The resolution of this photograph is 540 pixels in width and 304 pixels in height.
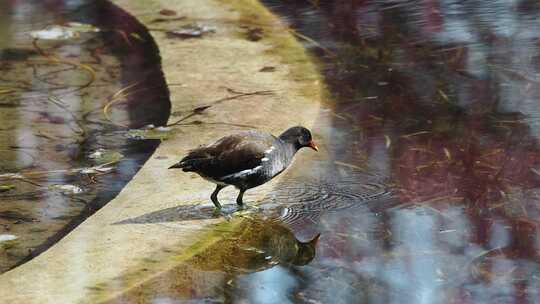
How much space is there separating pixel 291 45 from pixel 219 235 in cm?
330

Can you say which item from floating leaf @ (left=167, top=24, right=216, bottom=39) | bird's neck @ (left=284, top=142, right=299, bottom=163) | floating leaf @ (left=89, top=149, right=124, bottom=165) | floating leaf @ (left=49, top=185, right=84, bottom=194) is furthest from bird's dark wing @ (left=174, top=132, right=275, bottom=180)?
floating leaf @ (left=167, top=24, right=216, bottom=39)

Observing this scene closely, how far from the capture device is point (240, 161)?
6.08 meters

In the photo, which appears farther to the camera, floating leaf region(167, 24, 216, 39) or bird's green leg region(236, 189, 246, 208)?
floating leaf region(167, 24, 216, 39)

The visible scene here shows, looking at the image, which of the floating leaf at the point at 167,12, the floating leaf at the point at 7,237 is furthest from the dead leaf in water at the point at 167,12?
the floating leaf at the point at 7,237

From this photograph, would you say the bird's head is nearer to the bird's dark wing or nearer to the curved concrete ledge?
the bird's dark wing

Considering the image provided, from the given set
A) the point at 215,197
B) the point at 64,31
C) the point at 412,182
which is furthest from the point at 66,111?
the point at 412,182

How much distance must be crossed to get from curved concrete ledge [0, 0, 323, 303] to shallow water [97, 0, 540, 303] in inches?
6.8

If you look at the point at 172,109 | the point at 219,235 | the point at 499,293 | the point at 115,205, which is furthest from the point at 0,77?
the point at 499,293

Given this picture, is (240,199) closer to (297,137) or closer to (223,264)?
(297,137)

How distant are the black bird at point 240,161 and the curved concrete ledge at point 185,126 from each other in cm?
21

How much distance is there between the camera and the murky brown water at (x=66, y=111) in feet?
21.3

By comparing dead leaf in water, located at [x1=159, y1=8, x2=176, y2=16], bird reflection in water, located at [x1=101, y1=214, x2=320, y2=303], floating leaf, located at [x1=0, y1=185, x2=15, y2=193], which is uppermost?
bird reflection in water, located at [x1=101, y1=214, x2=320, y2=303]

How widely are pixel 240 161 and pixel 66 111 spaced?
242 centimetres

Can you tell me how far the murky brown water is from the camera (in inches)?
256
